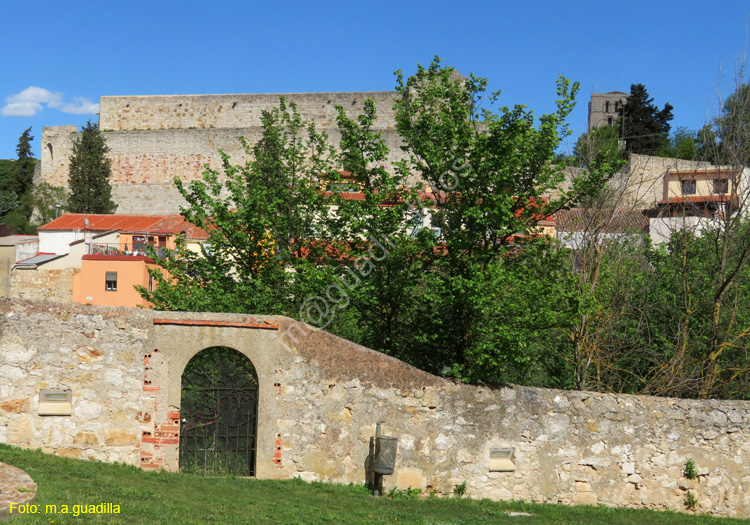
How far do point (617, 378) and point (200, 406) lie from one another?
8.64 metres

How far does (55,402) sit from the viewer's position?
30.1 ft

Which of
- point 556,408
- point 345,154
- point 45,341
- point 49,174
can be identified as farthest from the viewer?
point 49,174

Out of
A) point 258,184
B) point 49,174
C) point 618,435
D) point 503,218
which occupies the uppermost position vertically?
point 49,174

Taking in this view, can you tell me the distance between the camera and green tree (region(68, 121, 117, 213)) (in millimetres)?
42656

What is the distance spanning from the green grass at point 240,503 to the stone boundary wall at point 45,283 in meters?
23.7

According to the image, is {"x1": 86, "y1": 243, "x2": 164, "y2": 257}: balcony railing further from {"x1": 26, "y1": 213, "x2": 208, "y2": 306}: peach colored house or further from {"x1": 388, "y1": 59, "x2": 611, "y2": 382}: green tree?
{"x1": 388, "y1": 59, "x2": 611, "y2": 382}: green tree

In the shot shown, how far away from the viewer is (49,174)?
47750mm

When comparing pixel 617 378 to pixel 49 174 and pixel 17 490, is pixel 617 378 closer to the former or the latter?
pixel 17 490

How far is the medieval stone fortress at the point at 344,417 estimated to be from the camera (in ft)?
30.0

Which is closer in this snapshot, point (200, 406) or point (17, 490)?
point (17, 490)

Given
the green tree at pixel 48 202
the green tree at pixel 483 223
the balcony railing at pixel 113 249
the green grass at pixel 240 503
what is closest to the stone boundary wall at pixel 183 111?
the green tree at pixel 48 202

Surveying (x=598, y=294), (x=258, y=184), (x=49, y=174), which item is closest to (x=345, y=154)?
(x=258, y=184)

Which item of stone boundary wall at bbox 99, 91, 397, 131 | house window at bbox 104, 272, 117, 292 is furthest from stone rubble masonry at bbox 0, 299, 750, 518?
stone boundary wall at bbox 99, 91, 397, 131

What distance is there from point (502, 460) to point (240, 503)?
390cm
